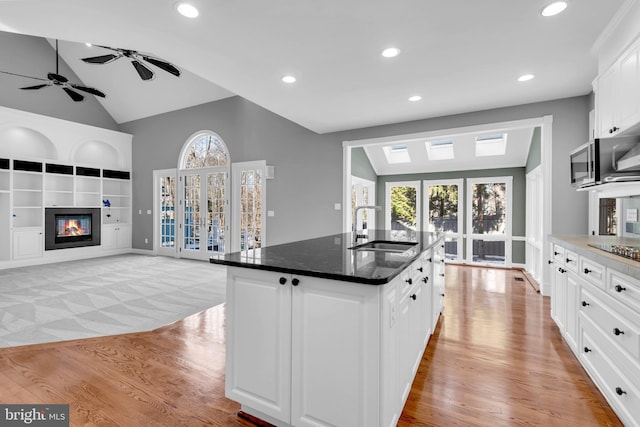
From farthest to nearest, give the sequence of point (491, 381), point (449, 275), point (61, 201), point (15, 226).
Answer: point (61, 201) → point (15, 226) → point (449, 275) → point (491, 381)

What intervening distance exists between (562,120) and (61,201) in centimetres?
947

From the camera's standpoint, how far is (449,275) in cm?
546

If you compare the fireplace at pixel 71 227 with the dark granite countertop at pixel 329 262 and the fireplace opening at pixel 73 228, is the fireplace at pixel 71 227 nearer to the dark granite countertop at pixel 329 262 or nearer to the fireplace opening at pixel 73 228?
the fireplace opening at pixel 73 228

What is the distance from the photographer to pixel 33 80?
257 inches

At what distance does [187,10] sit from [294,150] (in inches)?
145

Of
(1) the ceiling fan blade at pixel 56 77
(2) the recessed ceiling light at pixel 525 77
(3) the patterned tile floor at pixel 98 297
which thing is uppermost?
(1) the ceiling fan blade at pixel 56 77

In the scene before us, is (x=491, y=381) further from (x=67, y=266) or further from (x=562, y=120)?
(x=67, y=266)

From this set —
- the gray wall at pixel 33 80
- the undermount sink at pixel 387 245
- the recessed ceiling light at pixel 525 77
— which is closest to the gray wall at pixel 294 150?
the recessed ceiling light at pixel 525 77

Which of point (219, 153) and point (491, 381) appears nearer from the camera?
point (491, 381)

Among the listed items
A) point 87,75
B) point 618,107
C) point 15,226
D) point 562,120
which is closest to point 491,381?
point 618,107

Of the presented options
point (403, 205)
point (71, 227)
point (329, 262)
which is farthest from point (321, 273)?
point (71, 227)

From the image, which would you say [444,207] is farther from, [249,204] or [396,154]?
[249,204]

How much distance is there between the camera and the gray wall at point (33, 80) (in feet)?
20.4

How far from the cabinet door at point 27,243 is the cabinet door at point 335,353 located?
7358mm
